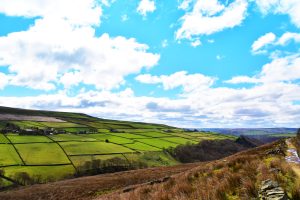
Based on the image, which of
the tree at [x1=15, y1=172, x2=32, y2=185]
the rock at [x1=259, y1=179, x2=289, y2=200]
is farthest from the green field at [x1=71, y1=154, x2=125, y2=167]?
the rock at [x1=259, y1=179, x2=289, y2=200]

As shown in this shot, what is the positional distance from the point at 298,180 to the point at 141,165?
75.9 metres

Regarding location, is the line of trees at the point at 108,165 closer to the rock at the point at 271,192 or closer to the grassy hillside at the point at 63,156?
the grassy hillside at the point at 63,156

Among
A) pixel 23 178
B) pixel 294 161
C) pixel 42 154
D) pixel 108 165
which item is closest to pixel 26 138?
pixel 42 154

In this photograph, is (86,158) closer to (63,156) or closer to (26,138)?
(63,156)

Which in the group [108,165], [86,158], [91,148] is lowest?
[108,165]

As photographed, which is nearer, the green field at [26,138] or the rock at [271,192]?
the rock at [271,192]

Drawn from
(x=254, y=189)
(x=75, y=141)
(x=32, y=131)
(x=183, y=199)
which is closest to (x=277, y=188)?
(x=254, y=189)

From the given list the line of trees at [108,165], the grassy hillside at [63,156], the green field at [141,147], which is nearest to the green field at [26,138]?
the grassy hillside at [63,156]

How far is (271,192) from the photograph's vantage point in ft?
24.1

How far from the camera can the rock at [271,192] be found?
23.3 ft

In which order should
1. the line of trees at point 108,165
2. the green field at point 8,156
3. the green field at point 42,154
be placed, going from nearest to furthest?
1. the green field at point 8,156
2. the line of trees at point 108,165
3. the green field at point 42,154

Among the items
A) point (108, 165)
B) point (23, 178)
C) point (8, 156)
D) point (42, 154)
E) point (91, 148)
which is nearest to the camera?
point (23, 178)

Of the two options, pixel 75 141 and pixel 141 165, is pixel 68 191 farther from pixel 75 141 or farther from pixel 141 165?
pixel 75 141

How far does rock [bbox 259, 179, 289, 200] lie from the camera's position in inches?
279
